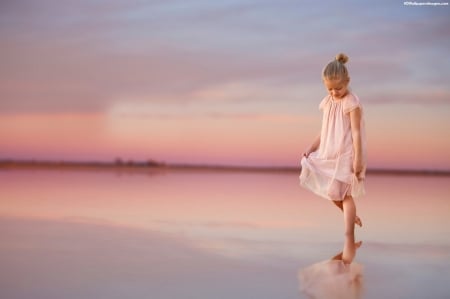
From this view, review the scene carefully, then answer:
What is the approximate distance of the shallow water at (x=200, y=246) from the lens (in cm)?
240

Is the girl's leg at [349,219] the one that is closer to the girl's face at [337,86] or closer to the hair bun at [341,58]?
the girl's face at [337,86]

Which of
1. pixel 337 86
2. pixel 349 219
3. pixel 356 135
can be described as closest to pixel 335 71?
pixel 337 86

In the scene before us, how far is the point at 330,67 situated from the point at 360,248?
3.35 feet

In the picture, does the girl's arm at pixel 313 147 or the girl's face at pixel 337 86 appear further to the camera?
the girl's arm at pixel 313 147

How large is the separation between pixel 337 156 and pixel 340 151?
0.12 feet

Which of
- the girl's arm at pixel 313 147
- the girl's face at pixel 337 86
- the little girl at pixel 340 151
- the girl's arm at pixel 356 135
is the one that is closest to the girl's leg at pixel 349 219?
the little girl at pixel 340 151

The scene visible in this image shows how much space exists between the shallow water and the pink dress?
0.34m

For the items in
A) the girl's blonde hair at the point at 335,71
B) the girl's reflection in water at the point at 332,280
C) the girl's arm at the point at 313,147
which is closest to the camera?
the girl's reflection in water at the point at 332,280

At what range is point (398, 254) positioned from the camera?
128 inches

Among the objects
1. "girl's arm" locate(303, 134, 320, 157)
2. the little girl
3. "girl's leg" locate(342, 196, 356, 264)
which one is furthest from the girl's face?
"girl's leg" locate(342, 196, 356, 264)

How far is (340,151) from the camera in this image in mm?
3318

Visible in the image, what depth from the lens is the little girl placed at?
3.22 meters

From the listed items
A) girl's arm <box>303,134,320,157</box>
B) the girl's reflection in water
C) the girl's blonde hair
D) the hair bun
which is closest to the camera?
the girl's reflection in water

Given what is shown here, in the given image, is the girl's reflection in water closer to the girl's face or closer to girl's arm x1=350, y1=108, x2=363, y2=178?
girl's arm x1=350, y1=108, x2=363, y2=178
